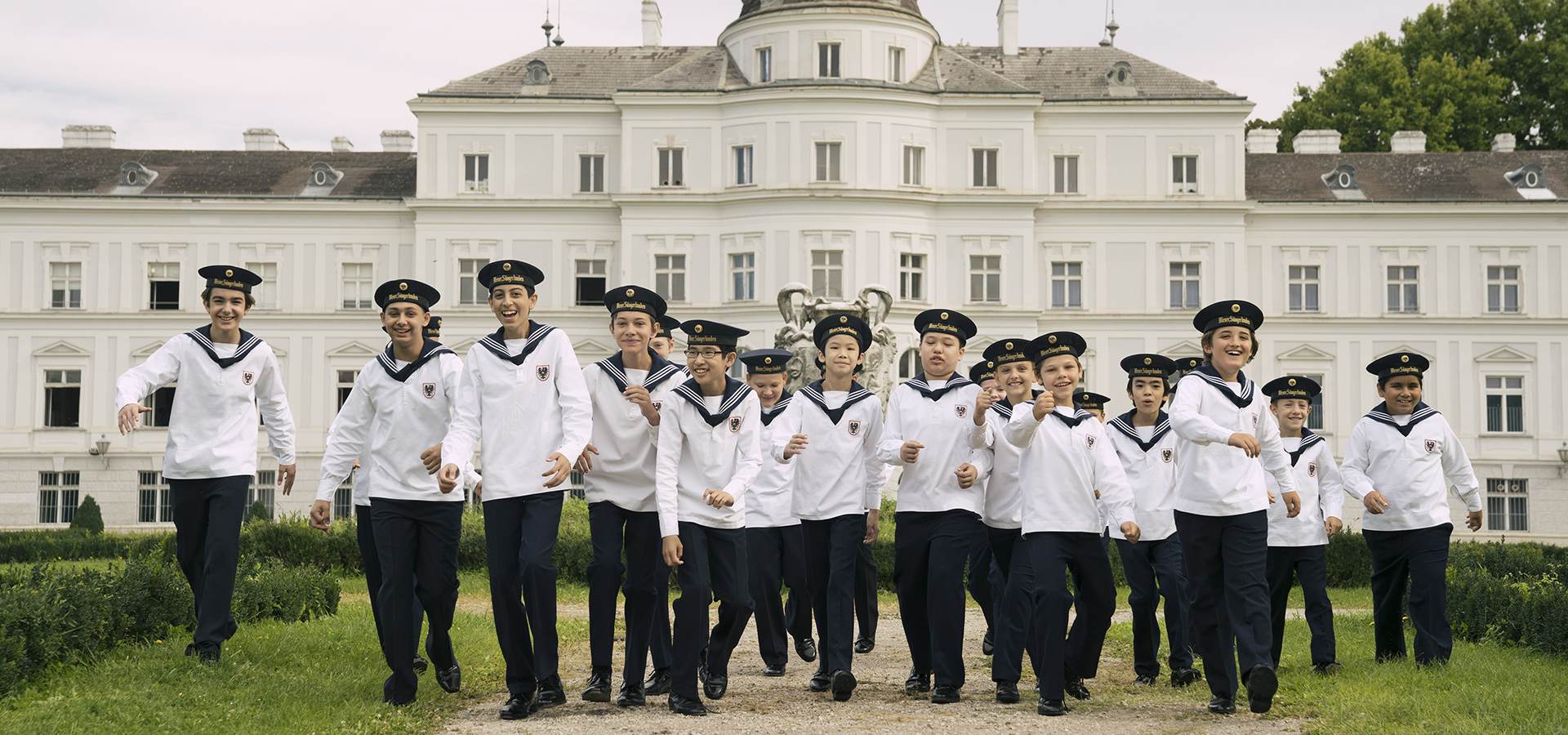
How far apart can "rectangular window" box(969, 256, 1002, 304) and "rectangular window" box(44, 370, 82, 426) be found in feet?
93.7

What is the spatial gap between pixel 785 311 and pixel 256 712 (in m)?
16.3

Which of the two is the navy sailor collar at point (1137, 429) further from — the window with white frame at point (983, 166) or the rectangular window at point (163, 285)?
the rectangular window at point (163, 285)

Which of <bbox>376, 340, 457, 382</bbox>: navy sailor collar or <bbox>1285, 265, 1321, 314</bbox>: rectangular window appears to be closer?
<bbox>376, 340, 457, 382</bbox>: navy sailor collar

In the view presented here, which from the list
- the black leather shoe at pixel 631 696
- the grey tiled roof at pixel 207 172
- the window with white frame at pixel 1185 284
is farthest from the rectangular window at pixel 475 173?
the black leather shoe at pixel 631 696

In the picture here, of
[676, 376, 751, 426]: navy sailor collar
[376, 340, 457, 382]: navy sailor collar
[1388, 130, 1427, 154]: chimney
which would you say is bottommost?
[676, 376, 751, 426]: navy sailor collar

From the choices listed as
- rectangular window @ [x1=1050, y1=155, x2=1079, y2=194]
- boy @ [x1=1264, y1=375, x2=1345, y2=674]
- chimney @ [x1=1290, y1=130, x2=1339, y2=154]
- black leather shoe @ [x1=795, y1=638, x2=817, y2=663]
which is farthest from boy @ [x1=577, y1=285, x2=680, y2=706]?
chimney @ [x1=1290, y1=130, x2=1339, y2=154]

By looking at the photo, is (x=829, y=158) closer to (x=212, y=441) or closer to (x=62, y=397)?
(x=62, y=397)

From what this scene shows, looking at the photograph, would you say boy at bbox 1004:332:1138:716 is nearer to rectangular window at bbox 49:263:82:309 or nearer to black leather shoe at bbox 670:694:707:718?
black leather shoe at bbox 670:694:707:718

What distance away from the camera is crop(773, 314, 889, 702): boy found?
9727 mm

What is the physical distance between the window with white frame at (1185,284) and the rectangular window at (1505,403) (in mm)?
9606

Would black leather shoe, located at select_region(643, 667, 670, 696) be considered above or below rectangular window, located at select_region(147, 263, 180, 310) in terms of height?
below

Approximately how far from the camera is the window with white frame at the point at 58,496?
46250 mm

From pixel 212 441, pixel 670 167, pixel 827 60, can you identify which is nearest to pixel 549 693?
pixel 212 441

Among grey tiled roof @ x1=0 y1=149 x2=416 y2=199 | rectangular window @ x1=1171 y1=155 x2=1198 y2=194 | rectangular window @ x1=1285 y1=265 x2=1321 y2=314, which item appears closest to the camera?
rectangular window @ x1=1171 y1=155 x2=1198 y2=194
